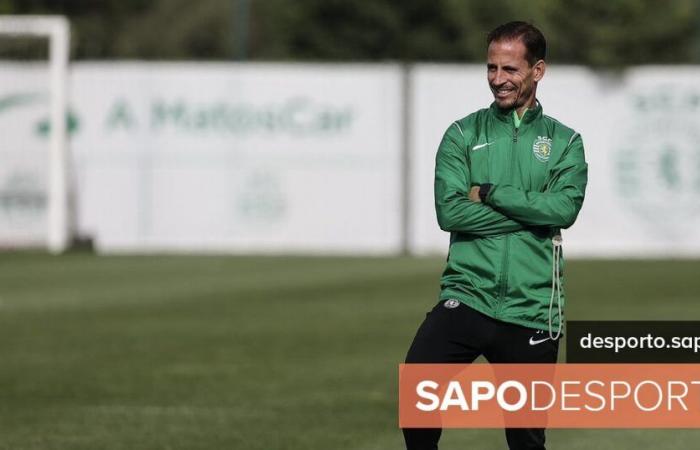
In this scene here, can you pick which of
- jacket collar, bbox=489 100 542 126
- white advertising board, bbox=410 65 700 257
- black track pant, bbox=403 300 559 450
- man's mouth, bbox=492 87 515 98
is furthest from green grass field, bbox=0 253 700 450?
man's mouth, bbox=492 87 515 98

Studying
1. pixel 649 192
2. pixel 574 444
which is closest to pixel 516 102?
pixel 574 444

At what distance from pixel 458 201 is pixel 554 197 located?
388 mm

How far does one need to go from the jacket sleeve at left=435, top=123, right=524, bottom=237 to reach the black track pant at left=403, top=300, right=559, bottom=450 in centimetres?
32

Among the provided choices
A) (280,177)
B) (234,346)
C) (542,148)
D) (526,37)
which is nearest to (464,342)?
(542,148)

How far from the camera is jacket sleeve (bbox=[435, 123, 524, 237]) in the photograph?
6980 millimetres

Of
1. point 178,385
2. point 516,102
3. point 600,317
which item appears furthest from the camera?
point 600,317

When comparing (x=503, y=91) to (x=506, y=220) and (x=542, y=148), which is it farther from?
(x=506, y=220)

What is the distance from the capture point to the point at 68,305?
65.3ft

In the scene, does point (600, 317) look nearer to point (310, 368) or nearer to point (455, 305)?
point (310, 368)

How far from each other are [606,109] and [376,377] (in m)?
16.6

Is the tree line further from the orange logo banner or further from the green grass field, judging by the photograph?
the orange logo banner

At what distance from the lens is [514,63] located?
22.7 feet

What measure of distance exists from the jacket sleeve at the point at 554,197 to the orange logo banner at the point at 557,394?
61cm

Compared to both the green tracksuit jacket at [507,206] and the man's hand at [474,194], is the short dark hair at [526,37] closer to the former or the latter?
the green tracksuit jacket at [507,206]
